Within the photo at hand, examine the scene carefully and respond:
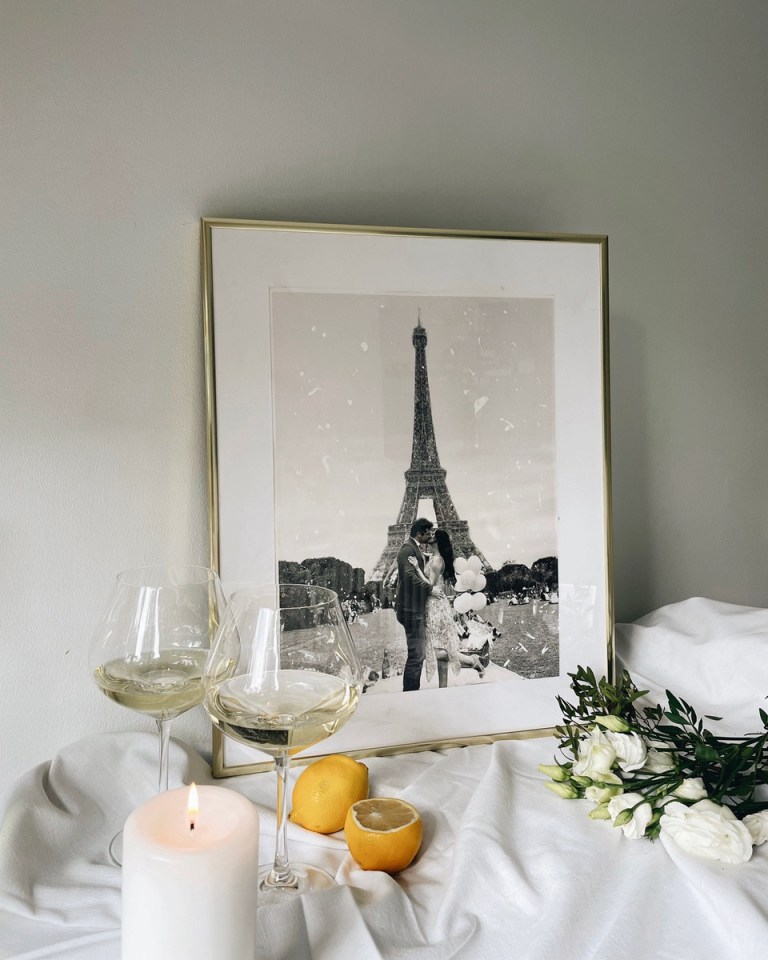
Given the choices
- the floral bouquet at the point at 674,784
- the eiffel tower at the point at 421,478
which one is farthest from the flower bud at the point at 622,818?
the eiffel tower at the point at 421,478

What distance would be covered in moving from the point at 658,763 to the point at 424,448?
18.4 inches

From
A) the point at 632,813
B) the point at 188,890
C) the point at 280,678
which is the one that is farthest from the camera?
the point at 632,813

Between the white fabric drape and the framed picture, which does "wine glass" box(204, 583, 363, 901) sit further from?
the framed picture

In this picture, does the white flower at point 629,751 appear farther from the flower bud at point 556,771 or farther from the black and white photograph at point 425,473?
the black and white photograph at point 425,473

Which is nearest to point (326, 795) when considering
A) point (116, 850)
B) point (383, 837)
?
point (383, 837)

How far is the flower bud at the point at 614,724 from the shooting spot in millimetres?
885

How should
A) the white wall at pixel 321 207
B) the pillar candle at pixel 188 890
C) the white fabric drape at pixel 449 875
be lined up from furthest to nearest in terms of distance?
the white wall at pixel 321 207, the white fabric drape at pixel 449 875, the pillar candle at pixel 188 890

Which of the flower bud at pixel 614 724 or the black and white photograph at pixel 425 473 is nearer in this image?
the flower bud at pixel 614 724

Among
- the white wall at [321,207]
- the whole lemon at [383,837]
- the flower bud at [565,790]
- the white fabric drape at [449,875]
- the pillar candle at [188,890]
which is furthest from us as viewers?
the white wall at [321,207]

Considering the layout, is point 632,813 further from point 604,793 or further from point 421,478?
point 421,478

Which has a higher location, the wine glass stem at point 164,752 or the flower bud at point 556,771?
the wine glass stem at point 164,752

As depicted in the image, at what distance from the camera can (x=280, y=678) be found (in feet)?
2.32

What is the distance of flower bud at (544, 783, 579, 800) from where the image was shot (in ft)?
2.88

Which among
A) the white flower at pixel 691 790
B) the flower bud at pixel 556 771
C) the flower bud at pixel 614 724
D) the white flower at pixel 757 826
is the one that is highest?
the flower bud at pixel 614 724
